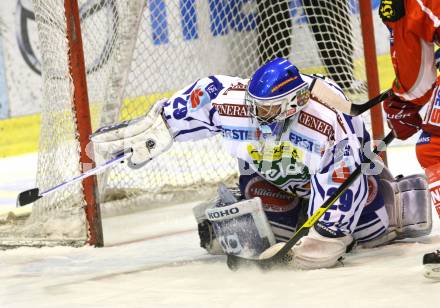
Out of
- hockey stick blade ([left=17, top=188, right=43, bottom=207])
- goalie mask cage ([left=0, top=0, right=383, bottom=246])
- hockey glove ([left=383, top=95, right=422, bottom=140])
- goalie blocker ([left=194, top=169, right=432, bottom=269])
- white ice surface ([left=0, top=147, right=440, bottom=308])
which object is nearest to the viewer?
white ice surface ([left=0, top=147, right=440, bottom=308])

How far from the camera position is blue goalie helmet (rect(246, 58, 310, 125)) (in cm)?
294

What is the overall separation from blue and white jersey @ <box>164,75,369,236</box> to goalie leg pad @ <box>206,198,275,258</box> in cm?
17

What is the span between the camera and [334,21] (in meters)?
4.93

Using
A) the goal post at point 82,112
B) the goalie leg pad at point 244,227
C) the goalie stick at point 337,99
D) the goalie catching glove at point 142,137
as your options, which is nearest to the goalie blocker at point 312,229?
the goalie leg pad at point 244,227

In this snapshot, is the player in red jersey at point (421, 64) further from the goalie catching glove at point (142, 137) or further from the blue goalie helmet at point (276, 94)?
the goalie catching glove at point (142, 137)

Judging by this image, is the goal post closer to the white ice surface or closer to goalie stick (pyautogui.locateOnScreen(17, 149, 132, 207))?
the white ice surface

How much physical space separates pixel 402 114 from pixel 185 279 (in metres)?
0.82

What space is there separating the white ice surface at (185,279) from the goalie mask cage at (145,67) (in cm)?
23

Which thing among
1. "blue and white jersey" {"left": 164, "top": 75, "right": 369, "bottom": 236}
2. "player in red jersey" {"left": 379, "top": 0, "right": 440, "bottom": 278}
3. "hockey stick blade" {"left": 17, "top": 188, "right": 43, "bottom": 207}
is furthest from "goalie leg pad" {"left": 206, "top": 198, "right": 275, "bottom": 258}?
"hockey stick blade" {"left": 17, "top": 188, "right": 43, "bottom": 207}

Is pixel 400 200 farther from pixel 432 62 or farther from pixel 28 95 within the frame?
pixel 28 95

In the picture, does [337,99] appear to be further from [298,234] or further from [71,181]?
[71,181]

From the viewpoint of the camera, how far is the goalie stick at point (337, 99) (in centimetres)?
291

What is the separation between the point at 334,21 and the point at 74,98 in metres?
1.70

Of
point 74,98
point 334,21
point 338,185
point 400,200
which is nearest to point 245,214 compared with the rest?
point 338,185
